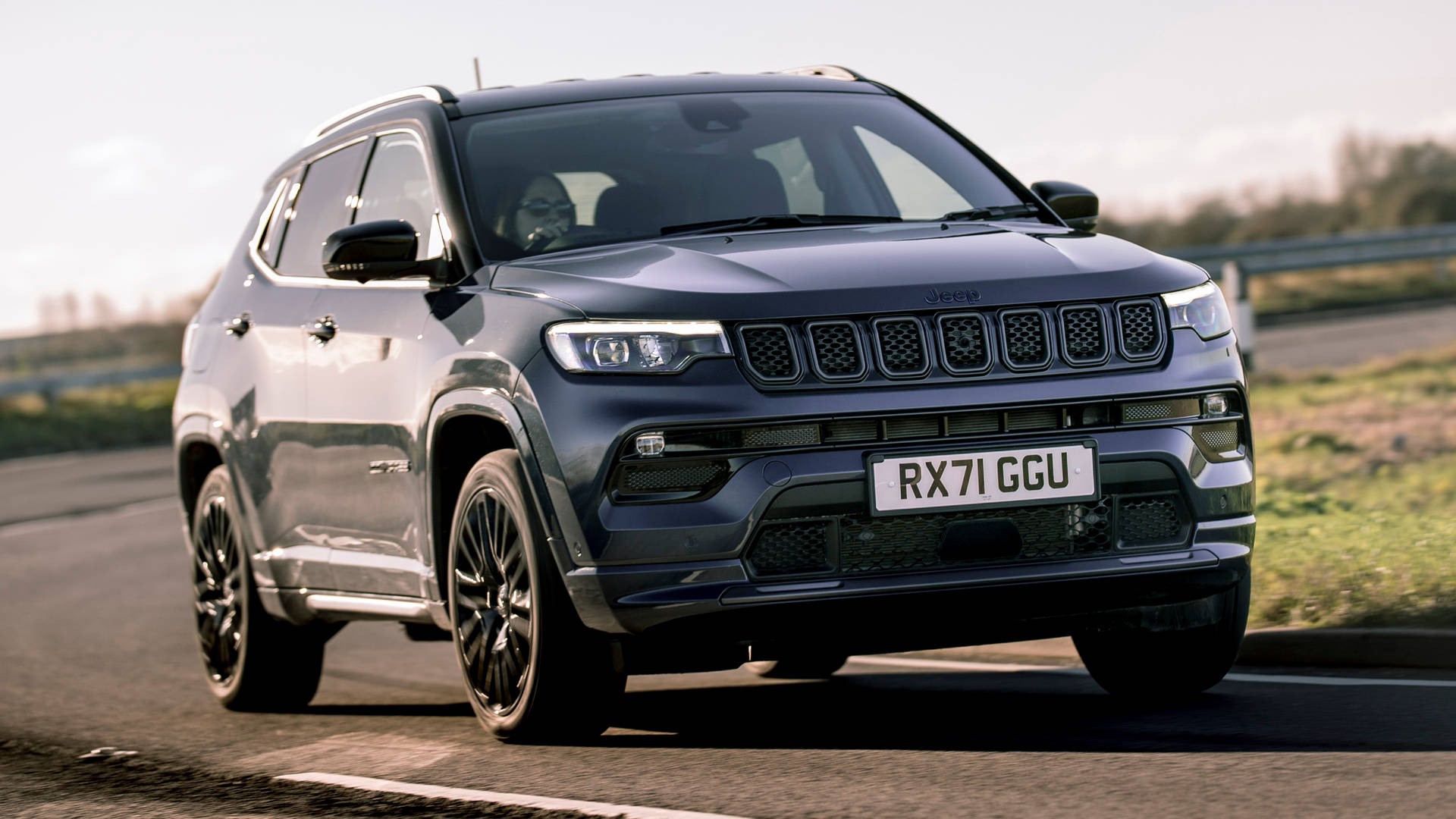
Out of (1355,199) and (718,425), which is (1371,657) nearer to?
(718,425)

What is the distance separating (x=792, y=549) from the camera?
531 cm

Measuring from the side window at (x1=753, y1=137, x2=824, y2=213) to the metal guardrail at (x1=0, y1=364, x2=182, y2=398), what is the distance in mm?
26256

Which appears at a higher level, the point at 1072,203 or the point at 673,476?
the point at 1072,203

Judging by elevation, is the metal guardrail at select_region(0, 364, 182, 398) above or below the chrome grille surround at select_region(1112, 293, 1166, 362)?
below

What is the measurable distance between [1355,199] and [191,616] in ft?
136

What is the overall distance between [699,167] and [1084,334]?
5.45ft

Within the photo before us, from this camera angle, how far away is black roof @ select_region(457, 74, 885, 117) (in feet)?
22.9

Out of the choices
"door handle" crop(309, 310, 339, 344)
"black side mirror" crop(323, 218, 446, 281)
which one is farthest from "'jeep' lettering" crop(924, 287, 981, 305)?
"door handle" crop(309, 310, 339, 344)

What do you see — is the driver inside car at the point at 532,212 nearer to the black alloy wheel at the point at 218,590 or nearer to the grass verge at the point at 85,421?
the black alloy wheel at the point at 218,590

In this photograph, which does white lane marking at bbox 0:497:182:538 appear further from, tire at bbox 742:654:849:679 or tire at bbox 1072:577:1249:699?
tire at bbox 1072:577:1249:699

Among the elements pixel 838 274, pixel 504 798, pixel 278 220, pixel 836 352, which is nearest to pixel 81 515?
pixel 278 220

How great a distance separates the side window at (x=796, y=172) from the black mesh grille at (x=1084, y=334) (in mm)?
1341

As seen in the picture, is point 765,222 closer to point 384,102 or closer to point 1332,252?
point 384,102

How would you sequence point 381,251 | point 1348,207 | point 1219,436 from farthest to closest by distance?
point 1348,207 < point 381,251 < point 1219,436
